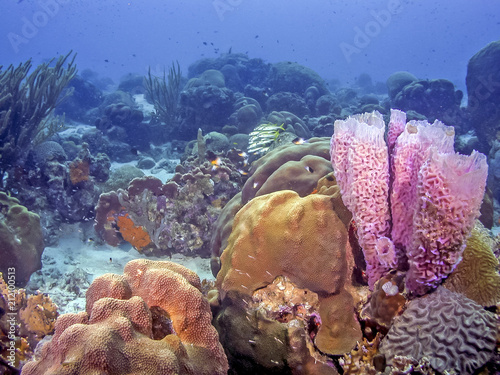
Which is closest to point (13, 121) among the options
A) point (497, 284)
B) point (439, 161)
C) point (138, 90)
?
point (439, 161)

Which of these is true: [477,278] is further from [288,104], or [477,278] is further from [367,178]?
[288,104]

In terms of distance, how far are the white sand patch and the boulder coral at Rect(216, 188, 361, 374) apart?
286 centimetres

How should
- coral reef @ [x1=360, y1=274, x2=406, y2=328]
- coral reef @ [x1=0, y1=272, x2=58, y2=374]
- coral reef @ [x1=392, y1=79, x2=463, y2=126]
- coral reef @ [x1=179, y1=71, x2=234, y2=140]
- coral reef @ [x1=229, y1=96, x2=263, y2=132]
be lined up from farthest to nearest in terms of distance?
coral reef @ [x1=392, y1=79, x2=463, y2=126], coral reef @ [x1=179, y1=71, x2=234, y2=140], coral reef @ [x1=229, y1=96, x2=263, y2=132], coral reef @ [x1=0, y1=272, x2=58, y2=374], coral reef @ [x1=360, y1=274, x2=406, y2=328]

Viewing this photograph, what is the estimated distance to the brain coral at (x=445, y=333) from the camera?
68.8 inches

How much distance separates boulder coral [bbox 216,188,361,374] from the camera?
233cm

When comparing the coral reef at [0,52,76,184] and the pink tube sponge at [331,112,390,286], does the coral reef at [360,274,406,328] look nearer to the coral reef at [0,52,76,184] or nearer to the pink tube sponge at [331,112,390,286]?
the pink tube sponge at [331,112,390,286]

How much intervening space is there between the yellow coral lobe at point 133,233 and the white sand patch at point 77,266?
0.29 meters

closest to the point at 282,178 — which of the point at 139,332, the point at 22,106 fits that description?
the point at 139,332

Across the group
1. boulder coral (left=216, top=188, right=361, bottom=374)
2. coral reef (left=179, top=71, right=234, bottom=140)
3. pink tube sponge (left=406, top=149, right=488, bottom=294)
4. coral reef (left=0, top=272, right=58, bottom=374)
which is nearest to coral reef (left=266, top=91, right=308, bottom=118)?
coral reef (left=179, top=71, right=234, bottom=140)

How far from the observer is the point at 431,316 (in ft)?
6.24

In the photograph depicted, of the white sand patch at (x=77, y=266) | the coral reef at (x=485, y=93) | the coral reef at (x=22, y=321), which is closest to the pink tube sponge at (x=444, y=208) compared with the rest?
the coral reef at (x=22, y=321)

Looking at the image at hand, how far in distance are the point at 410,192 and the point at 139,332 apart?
6.88 feet

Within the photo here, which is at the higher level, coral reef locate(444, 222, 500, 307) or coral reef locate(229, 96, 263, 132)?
coral reef locate(444, 222, 500, 307)

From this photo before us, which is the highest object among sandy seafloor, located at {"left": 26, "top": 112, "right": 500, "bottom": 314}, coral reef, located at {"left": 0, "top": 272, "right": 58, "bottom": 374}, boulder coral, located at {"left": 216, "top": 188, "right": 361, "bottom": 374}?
boulder coral, located at {"left": 216, "top": 188, "right": 361, "bottom": 374}
